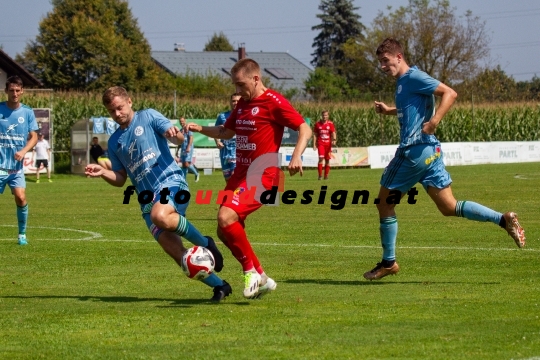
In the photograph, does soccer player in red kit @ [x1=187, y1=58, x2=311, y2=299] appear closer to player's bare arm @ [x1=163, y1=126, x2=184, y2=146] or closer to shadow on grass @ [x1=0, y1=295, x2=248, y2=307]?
player's bare arm @ [x1=163, y1=126, x2=184, y2=146]

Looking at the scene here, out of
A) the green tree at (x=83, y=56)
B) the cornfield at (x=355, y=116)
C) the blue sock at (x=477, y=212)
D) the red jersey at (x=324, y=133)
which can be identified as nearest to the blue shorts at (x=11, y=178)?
the blue sock at (x=477, y=212)

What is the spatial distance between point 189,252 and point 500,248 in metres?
5.13

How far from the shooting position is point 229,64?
10900 cm

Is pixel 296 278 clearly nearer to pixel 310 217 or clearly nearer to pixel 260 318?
pixel 260 318

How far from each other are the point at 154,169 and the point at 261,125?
1.04m

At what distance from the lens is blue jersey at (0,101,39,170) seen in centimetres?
1348

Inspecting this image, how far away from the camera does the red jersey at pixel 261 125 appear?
27.1 ft

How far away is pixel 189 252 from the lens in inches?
314

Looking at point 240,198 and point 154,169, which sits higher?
point 154,169

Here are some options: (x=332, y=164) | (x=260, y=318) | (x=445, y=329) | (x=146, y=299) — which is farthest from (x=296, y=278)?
(x=332, y=164)

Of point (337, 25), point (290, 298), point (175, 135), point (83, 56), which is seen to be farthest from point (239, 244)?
point (337, 25)

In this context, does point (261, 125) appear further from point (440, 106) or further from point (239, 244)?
point (440, 106)

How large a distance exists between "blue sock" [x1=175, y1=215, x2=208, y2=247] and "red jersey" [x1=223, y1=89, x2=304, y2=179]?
0.60 meters

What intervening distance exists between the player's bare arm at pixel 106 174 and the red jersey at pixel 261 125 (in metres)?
1.13
